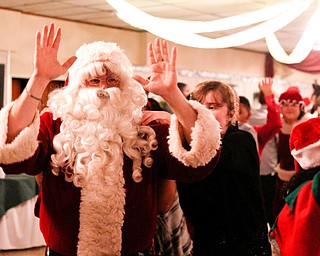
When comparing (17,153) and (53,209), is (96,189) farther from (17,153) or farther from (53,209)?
(17,153)

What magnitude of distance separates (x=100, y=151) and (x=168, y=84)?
36cm

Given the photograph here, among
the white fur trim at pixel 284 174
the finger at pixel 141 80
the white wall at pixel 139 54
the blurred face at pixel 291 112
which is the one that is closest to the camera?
the finger at pixel 141 80

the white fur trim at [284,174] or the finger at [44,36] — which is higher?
the finger at [44,36]

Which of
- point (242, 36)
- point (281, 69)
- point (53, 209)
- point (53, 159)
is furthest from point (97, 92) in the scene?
point (281, 69)

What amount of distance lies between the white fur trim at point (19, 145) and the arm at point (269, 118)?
3.27 metres

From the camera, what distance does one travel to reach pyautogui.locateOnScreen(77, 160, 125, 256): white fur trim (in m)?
2.16

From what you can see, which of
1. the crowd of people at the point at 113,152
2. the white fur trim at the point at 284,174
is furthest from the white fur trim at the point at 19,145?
the white fur trim at the point at 284,174

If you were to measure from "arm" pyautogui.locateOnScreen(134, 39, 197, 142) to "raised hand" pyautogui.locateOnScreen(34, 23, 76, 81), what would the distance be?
34 centimetres

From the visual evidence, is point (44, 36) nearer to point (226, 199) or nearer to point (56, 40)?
point (56, 40)

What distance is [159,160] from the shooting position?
229 cm

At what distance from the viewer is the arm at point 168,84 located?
84.6 inches

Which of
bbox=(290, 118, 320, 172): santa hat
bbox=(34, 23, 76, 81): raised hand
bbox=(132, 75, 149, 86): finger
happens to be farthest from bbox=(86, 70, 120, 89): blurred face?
bbox=(290, 118, 320, 172): santa hat

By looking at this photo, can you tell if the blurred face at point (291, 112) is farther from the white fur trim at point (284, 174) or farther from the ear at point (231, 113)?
the ear at point (231, 113)

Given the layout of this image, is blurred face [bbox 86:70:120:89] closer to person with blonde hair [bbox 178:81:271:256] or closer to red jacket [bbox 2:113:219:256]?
red jacket [bbox 2:113:219:256]
